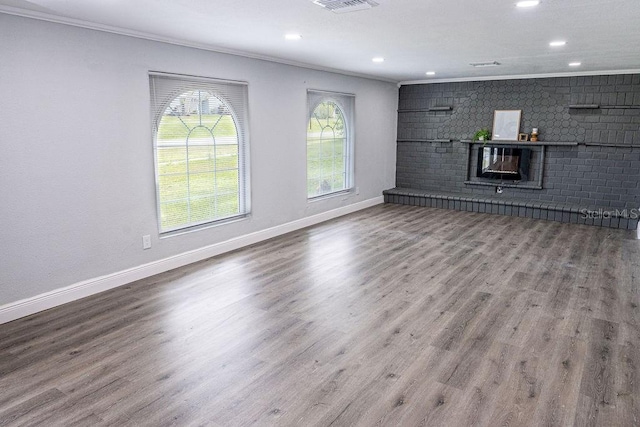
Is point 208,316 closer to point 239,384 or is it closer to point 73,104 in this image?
point 239,384

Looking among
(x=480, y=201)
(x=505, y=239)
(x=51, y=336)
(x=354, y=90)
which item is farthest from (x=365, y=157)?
(x=51, y=336)

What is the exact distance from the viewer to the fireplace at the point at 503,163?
7.54 metres

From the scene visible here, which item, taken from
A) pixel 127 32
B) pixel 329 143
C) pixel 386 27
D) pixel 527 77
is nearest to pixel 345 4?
pixel 386 27

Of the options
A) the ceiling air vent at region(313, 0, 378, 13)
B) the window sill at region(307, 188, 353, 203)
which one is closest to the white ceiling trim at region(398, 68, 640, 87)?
the window sill at region(307, 188, 353, 203)

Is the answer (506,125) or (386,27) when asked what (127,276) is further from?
(506,125)

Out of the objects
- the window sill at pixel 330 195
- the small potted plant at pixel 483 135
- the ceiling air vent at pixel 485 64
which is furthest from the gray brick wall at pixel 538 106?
the window sill at pixel 330 195

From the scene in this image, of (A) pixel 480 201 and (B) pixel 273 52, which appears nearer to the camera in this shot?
(B) pixel 273 52

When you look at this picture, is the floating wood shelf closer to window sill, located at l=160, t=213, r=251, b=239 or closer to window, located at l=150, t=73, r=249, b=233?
window, located at l=150, t=73, r=249, b=233

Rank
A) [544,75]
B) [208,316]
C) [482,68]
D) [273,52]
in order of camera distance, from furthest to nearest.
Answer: [544,75] → [482,68] → [273,52] → [208,316]

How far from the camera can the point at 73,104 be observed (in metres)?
3.60

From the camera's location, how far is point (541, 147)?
7.35m

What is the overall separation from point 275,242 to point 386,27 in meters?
2.90

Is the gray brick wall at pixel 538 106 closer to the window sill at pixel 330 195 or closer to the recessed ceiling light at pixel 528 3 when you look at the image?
the window sill at pixel 330 195

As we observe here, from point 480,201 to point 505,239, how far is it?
1827 mm
